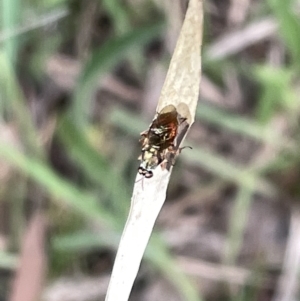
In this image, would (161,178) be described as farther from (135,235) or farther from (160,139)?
(160,139)

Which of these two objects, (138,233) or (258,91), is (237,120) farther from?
(138,233)

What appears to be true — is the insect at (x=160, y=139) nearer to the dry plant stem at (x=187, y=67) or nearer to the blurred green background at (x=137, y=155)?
the dry plant stem at (x=187, y=67)

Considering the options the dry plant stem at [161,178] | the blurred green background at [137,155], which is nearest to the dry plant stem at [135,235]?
the dry plant stem at [161,178]

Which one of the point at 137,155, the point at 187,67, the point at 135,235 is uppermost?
the point at 137,155

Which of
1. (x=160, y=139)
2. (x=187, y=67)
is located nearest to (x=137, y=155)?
(x=160, y=139)

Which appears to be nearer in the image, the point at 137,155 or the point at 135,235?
the point at 135,235

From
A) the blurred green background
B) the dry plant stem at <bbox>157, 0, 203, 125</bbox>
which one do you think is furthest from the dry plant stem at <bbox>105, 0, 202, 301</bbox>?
the blurred green background

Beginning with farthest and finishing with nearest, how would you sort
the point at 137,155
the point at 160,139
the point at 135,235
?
the point at 137,155 < the point at 160,139 < the point at 135,235

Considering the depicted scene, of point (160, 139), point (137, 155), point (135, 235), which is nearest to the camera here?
point (135, 235)
